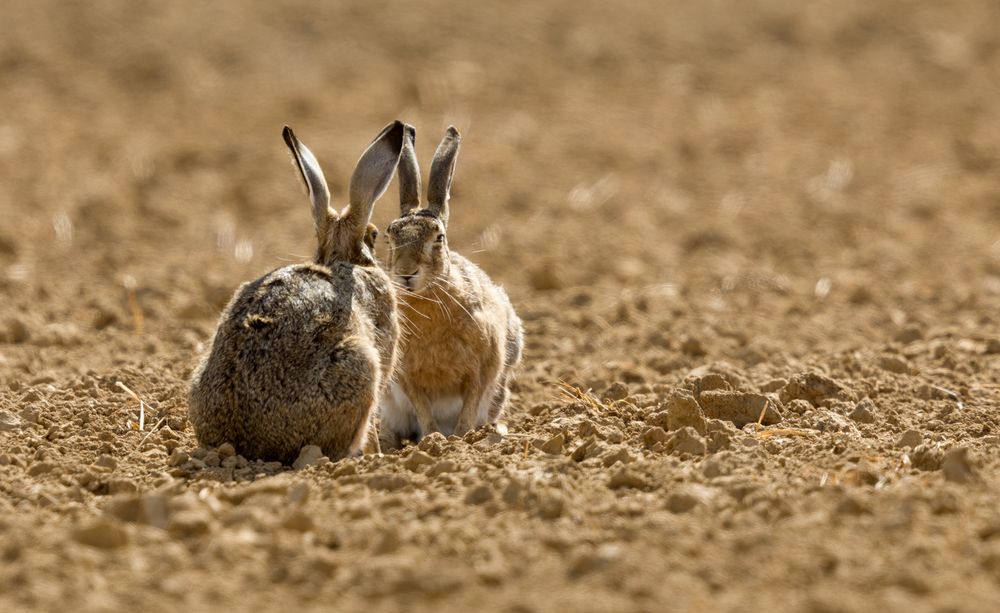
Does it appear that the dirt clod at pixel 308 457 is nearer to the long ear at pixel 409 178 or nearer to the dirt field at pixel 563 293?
the dirt field at pixel 563 293

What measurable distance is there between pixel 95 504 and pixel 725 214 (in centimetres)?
794

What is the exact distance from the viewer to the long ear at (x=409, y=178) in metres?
7.62

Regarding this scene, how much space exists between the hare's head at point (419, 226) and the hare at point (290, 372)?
0.47 m

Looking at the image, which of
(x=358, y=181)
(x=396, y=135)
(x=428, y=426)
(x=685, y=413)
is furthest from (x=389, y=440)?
(x=685, y=413)

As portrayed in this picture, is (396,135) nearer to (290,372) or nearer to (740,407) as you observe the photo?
(290,372)

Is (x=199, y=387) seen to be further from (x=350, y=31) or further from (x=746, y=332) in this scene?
(x=350, y=31)

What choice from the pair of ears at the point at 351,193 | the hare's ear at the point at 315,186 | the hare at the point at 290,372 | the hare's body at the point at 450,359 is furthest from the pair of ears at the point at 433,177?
the hare at the point at 290,372

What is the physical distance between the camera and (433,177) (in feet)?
25.0

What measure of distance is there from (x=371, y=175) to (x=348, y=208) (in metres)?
0.20

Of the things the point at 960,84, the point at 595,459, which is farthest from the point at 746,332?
the point at 960,84

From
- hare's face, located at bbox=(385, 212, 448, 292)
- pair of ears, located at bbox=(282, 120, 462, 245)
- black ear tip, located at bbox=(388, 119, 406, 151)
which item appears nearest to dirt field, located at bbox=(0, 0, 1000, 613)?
hare's face, located at bbox=(385, 212, 448, 292)

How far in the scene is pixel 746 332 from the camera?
9.04 meters

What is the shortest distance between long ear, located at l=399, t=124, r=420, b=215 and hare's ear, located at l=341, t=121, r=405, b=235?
44 centimetres

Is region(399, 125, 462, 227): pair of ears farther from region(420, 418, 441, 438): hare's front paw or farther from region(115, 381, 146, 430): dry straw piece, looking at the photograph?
region(115, 381, 146, 430): dry straw piece
